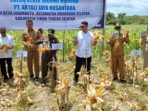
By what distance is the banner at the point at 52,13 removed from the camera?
542 inches

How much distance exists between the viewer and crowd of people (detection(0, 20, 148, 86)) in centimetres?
1035

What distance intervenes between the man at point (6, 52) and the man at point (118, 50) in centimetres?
249

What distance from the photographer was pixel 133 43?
1683cm

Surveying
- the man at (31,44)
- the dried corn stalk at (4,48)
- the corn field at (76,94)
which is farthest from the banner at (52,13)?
the dried corn stalk at (4,48)

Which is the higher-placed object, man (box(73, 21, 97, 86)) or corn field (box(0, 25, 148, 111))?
man (box(73, 21, 97, 86))

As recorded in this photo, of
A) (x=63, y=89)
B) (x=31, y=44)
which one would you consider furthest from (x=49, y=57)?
(x=63, y=89)

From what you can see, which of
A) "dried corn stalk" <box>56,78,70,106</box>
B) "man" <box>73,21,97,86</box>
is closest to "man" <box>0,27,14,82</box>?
"man" <box>73,21,97,86</box>

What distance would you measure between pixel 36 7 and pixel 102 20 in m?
2.22

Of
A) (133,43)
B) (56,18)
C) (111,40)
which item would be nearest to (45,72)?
(111,40)

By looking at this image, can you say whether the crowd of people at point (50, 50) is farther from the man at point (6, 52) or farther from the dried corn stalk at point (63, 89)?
the dried corn stalk at point (63, 89)

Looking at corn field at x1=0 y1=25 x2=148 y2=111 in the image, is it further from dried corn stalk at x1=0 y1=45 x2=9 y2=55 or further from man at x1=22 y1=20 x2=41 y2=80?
dried corn stalk at x1=0 y1=45 x2=9 y2=55

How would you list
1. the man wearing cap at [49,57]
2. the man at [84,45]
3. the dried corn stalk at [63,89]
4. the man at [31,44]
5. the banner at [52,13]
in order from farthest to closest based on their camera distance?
the banner at [52,13] → the man at [31,44] → the man wearing cap at [49,57] → the man at [84,45] → the dried corn stalk at [63,89]

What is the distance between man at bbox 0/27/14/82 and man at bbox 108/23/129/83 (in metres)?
2.49

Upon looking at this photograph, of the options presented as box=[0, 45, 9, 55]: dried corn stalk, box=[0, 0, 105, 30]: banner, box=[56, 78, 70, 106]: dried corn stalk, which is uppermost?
box=[0, 0, 105, 30]: banner
